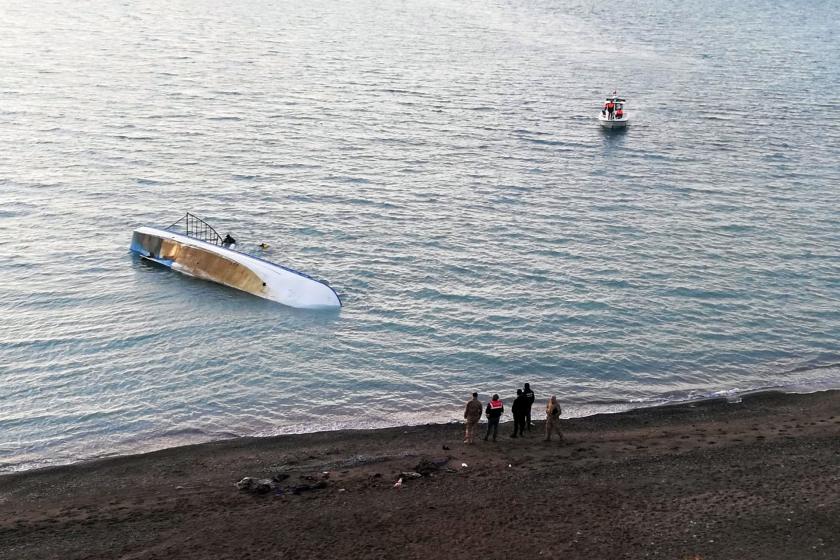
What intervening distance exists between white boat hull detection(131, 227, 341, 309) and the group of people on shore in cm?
1443

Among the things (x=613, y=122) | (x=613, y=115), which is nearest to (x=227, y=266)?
(x=613, y=122)

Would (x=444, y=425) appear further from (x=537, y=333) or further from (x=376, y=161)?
(x=376, y=161)

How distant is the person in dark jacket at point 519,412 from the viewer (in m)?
32.7

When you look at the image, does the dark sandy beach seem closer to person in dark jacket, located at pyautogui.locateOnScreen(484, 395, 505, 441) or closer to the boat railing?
person in dark jacket, located at pyautogui.locateOnScreen(484, 395, 505, 441)

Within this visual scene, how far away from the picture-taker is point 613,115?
264ft

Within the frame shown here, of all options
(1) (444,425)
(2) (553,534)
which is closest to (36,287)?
(1) (444,425)

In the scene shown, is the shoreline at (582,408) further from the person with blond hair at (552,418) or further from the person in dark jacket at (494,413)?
the person with blond hair at (552,418)

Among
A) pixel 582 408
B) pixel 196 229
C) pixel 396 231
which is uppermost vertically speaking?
pixel 396 231

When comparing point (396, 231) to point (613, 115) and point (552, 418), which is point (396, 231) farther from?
point (613, 115)

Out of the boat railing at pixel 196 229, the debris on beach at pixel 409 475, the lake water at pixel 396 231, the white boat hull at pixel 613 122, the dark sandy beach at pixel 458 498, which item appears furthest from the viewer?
the white boat hull at pixel 613 122

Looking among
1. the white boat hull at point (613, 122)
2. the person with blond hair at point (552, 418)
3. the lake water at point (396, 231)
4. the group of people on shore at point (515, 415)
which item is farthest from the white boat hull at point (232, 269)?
the white boat hull at point (613, 122)

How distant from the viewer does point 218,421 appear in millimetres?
35844

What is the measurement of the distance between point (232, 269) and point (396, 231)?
474 inches

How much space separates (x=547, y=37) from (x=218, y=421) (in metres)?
99.4
